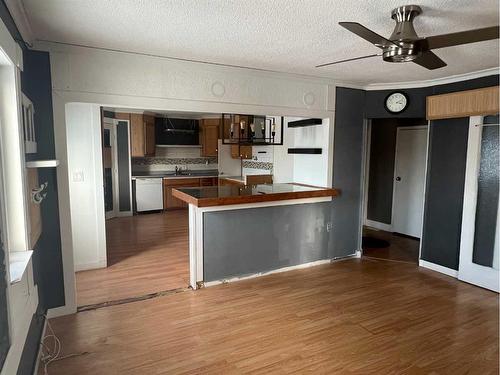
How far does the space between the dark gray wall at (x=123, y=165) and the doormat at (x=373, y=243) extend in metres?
4.66

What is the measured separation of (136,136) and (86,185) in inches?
119

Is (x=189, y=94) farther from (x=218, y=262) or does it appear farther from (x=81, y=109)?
(x=218, y=262)

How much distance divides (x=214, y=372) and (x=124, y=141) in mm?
5414

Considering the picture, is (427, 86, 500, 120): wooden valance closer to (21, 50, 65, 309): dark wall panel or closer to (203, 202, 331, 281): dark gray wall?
(203, 202, 331, 281): dark gray wall

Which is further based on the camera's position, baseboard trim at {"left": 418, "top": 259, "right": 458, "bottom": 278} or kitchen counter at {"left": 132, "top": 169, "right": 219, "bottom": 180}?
kitchen counter at {"left": 132, "top": 169, "right": 219, "bottom": 180}

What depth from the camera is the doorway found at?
505 centimetres

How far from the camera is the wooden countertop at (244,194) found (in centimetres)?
328

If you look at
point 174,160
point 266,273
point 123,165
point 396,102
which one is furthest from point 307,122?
point 174,160

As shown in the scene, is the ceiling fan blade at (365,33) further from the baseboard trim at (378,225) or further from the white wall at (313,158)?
the baseboard trim at (378,225)

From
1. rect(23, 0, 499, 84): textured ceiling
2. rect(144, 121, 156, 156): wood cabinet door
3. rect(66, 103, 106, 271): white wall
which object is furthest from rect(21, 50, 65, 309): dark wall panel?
rect(144, 121, 156, 156): wood cabinet door

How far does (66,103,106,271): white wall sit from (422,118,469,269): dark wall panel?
3943mm

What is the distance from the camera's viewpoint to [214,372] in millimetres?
2125

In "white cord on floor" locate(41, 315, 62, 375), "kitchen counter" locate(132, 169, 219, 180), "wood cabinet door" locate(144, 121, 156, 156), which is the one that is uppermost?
"wood cabinet door" locate(144, 121, 156, 156)

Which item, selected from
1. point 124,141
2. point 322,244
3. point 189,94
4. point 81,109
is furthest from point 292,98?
point 124,141
